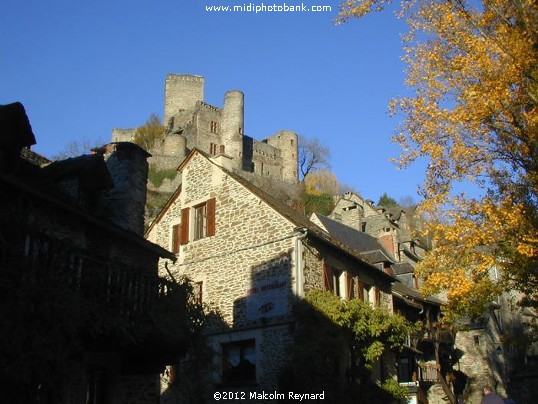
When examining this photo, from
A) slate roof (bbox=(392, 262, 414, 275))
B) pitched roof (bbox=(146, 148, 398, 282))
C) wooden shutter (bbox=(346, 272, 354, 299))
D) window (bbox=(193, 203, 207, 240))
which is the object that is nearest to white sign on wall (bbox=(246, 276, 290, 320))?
pitched roof (bbox=(146, 148, 398, 282))

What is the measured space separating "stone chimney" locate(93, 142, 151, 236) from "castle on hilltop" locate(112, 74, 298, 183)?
181 ft

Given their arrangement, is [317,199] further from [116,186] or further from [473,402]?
[116,186]

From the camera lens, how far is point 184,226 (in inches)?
903

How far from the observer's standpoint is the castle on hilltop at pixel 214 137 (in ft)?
240

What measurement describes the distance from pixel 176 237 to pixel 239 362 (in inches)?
242

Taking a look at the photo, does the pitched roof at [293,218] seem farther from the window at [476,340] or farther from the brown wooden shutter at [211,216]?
the window at [476,340]

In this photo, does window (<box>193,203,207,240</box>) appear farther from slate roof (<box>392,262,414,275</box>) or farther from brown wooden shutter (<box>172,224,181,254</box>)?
slate roof (<box>392,262,414,275</box>)

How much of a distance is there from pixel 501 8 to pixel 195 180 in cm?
1333

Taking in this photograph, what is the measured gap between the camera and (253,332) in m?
19.1

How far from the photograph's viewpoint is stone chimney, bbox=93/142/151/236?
13.8m

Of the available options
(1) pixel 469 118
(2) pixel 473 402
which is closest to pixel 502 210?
(1) pixel 469 118

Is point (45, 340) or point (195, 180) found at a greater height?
point (195, 180)

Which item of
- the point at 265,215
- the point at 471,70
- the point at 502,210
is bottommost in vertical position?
the point at 502,210

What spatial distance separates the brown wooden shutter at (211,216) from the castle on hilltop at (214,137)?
47739 mm
